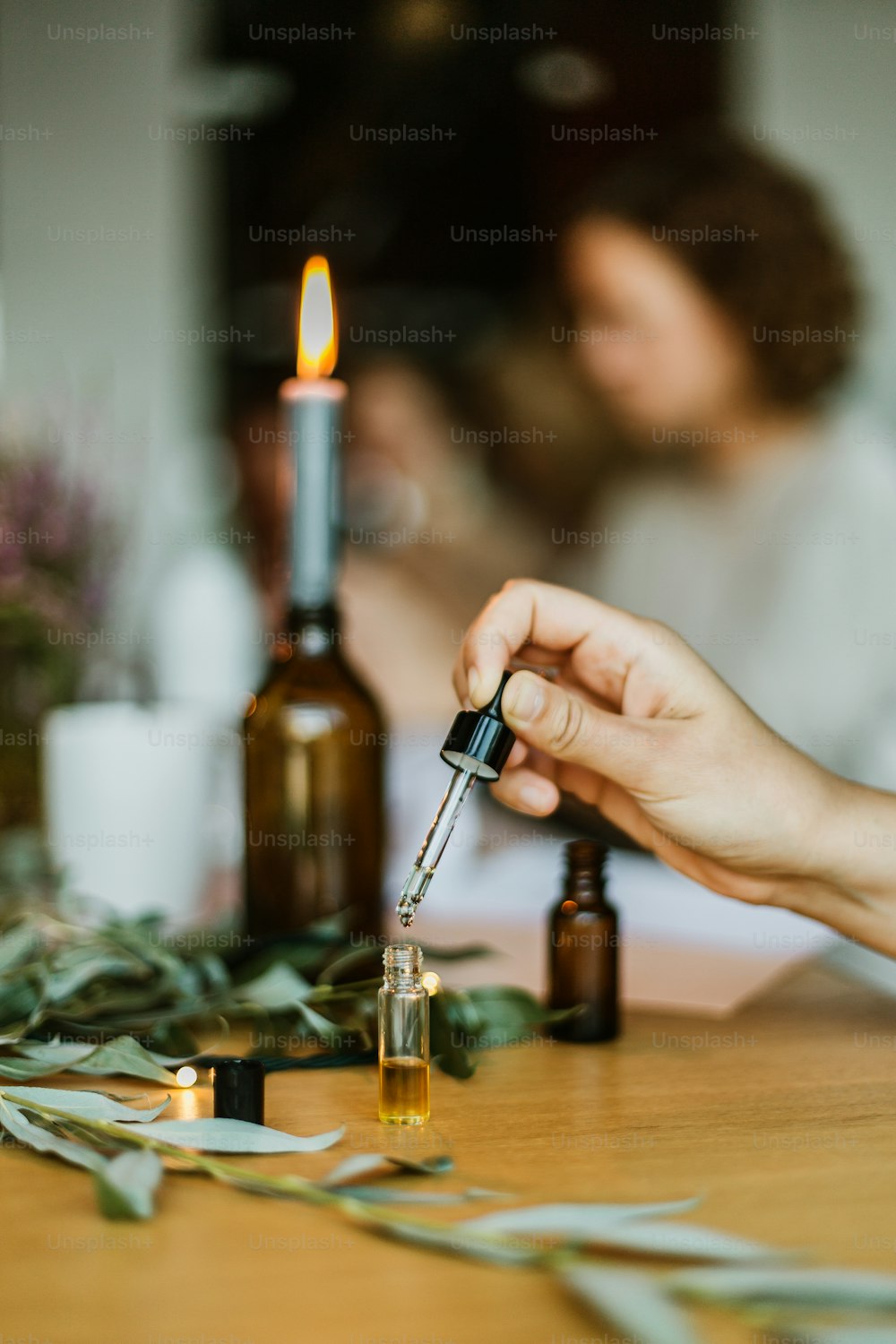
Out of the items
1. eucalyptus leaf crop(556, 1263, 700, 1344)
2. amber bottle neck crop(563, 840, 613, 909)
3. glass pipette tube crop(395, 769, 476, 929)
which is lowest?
eucalyptus leaf crop(556, 1263, 700, 1344)

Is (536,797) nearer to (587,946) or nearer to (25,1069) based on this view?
(587,946)

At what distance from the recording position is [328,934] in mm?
857

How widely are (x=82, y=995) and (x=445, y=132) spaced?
114cm

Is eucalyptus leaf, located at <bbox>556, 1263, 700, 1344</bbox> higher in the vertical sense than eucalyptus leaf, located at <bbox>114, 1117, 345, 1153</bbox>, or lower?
higher

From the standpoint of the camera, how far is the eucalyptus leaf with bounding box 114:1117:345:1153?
21.3 inches

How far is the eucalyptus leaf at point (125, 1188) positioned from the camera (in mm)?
482

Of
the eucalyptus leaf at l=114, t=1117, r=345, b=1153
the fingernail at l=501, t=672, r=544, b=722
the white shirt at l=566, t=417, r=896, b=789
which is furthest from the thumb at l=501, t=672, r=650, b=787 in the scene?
the white shirt at l=566, t=417, r=896, b=789

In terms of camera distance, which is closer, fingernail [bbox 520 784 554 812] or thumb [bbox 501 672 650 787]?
thumb [bbox 501 672 650 787]

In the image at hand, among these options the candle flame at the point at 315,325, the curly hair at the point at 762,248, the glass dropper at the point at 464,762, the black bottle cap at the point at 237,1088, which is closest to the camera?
the black bottle cap at the point at 237,1088

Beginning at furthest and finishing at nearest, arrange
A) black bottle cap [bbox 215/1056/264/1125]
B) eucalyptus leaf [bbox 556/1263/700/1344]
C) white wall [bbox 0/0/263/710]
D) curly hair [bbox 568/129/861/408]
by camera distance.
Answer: white wall [bbox 0/0/263/710]
curly hair [bbox 568/129/861/408]
black bottle cap [bbox 215/1056/264/1125]
eucalyptus leaf [bbox 556/1263/700/1344]

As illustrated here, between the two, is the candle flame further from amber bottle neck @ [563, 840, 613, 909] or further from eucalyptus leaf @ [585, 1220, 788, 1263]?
eucalyptus leaf @ [585, 1220, 788, 1263]

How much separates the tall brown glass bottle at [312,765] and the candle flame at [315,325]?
4 cm

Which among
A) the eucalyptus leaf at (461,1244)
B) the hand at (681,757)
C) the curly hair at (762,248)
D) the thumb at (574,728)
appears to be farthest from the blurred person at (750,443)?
the eucalyptus leaf at (461,1244)

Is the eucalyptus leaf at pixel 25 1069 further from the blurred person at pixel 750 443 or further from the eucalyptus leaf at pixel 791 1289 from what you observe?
the blurred person at pixel 750 443
